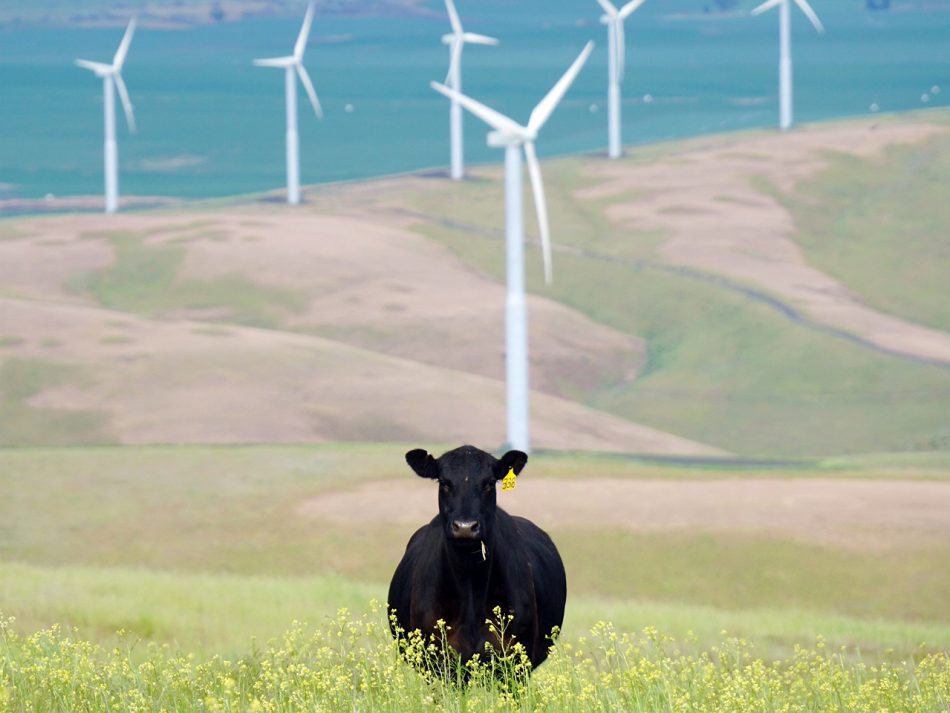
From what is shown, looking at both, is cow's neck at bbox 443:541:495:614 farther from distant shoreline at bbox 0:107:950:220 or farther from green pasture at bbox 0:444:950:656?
distant shoreline at bbox 0:107:950:220

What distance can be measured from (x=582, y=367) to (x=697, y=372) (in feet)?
25.6

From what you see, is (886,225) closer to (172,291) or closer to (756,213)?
(756,213)

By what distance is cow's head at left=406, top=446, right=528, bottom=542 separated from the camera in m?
16.7

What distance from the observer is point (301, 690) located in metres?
15.6

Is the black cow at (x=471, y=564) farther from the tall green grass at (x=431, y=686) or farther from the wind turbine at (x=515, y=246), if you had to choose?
the wind turbine at (x=515, y=246)

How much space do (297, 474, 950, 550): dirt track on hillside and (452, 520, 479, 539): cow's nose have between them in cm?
2553

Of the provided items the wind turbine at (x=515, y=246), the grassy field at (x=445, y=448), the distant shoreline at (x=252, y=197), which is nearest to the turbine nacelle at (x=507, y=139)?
the wind turbine at (x=515, y=246)

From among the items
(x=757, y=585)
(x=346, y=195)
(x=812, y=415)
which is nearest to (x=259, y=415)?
(x=757, y=585)

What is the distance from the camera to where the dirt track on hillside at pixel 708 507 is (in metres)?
41.8

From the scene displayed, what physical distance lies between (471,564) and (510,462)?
108cm

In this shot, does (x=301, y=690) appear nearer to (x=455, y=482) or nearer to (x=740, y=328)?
(x=455, y=482)

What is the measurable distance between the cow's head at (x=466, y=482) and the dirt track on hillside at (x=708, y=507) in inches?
977

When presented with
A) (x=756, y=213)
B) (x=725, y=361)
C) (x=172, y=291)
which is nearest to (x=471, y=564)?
(x=725, y=361)

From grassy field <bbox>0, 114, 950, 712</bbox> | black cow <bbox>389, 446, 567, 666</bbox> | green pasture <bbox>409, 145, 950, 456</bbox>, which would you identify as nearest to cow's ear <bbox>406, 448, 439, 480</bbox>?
black cow <bbox>389, 446, 567, 666</bbox>
